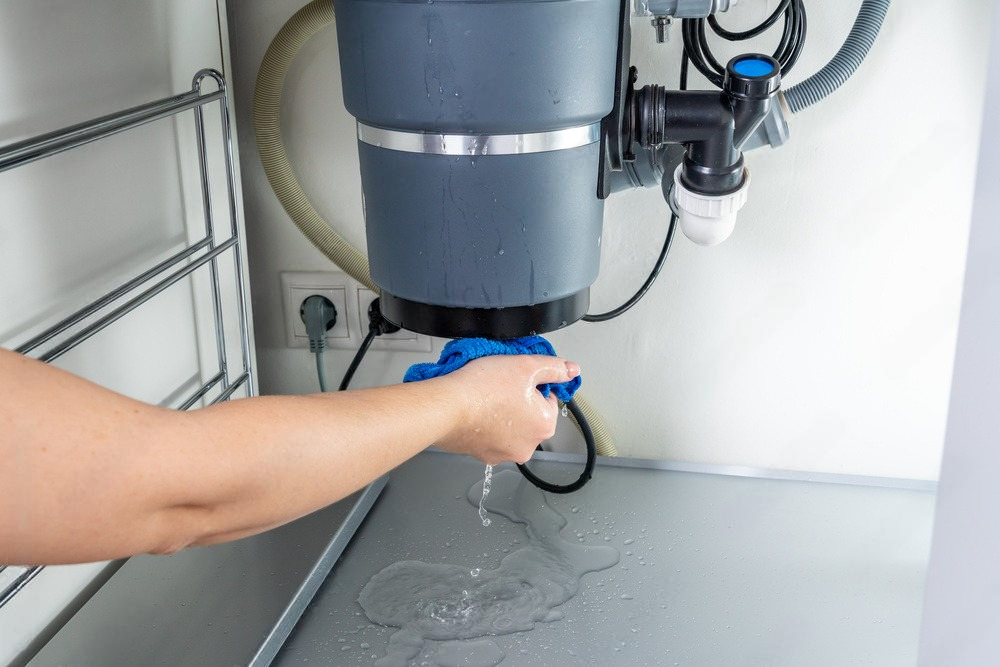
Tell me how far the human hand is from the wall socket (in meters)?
0.43

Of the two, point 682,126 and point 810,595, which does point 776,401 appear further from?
point 682,126

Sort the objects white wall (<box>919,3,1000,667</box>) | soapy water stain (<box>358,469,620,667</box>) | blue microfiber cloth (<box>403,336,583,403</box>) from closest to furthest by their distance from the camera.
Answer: white wall (<box>919,3,1000,667</box>)
blue microfiber cloth (<box>403,336,583,403</box>)
soapy water stain (<box>358,469,620,667</box>)

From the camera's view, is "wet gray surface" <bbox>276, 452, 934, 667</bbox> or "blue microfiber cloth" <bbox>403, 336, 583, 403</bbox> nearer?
"blue microfiber cloth" <bbox>403, 336, 583, 403</bbox>

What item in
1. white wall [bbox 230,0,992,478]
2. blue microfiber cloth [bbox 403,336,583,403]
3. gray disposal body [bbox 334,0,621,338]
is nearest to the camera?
gray disposal body [bbox 334,0,621,338]

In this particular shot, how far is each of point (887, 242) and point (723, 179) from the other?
43 cm

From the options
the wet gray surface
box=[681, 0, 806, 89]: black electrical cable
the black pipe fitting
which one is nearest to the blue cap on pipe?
the black pipe fitting

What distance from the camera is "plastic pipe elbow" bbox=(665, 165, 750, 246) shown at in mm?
807

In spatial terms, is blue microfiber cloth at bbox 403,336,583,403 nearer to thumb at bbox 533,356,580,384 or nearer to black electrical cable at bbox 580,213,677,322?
thumb at bbox 533,356,580,384

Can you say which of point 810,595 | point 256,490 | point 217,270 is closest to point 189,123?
point 217,270

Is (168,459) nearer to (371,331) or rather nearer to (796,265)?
(371,331)

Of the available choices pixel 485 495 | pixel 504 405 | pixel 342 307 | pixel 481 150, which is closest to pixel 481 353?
pixel 504 405

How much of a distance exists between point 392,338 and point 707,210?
57 cm

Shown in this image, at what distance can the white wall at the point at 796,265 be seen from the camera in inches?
42.1

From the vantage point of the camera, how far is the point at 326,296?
50.0 inches
